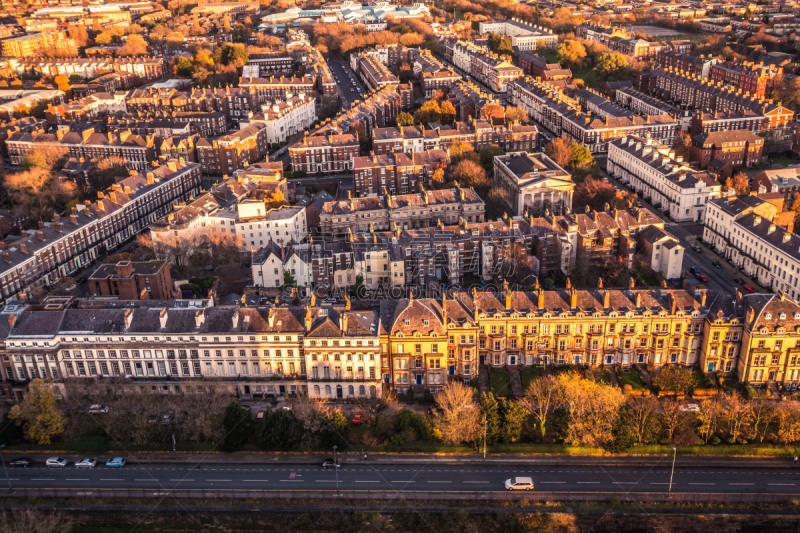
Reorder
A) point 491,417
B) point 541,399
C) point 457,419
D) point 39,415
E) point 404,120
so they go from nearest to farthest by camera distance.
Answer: point 491,417 < point 457,419 < point 39,415 < point 541,399 < point 404,120

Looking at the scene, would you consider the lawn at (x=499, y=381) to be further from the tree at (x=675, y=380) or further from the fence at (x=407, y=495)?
the tree at (x=675, y=380)

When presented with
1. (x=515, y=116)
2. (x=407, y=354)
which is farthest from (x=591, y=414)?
(x=515, y=116)

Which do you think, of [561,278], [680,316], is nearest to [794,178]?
[561,278]

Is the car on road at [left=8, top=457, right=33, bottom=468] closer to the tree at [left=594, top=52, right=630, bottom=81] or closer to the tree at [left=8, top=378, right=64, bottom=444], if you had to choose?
the tree at [left=8, top=378, right=64, bottom=444]

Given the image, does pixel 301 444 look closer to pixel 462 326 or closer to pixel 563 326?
pixel 462 326

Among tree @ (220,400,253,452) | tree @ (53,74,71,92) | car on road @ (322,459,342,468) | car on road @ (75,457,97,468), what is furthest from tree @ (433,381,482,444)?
tree @ (53,74,71,92)

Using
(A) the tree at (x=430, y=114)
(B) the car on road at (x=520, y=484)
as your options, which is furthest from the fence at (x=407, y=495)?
(A) the tree at (x=430, y=114)

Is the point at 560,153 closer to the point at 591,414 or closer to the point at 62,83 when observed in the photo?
the point at 591,414
